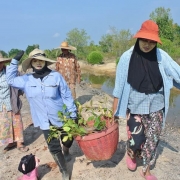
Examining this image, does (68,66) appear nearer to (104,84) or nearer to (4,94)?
(4,94)

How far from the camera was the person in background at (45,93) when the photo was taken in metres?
3.13

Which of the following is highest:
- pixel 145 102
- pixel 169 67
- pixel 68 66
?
pixel 169 67

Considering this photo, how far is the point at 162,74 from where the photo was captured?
2.98 meters

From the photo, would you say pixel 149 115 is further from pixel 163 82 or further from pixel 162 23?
pixel 162 23

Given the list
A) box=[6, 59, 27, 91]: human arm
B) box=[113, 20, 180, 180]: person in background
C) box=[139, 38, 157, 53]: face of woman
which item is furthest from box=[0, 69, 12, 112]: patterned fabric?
box=[139, 38, 157, 53]: face of woman

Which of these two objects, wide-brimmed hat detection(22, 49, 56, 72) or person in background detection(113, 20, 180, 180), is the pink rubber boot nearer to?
person in background detection(113, 20, 180, 180)

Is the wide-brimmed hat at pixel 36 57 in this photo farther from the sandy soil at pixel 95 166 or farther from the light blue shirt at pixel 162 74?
the sandy soil at pixel 95 166

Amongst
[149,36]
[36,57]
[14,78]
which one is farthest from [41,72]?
[149,36]

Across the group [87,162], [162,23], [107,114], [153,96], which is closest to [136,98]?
[153,96]

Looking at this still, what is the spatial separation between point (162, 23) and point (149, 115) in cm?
2866

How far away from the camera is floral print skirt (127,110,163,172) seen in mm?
3191

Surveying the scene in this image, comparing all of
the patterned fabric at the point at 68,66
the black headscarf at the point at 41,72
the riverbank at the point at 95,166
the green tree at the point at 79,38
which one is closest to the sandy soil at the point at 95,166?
the riverbank at the point at 95,166

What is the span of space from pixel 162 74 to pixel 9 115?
266 cm

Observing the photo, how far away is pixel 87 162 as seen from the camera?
382 cm
